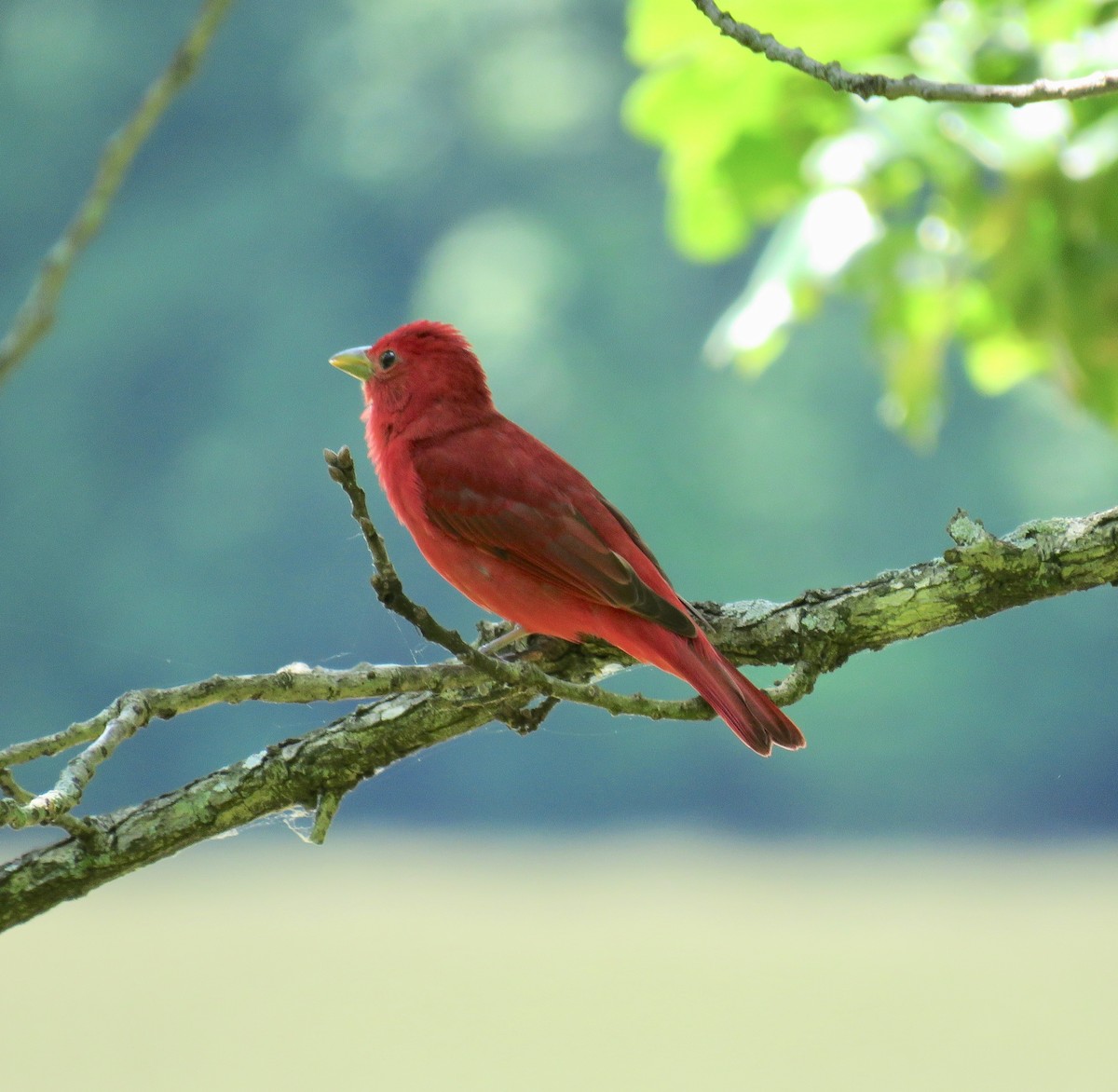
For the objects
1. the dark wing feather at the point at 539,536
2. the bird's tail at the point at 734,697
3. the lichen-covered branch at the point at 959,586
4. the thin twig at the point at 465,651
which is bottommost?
the thin twig at the point at 465,651

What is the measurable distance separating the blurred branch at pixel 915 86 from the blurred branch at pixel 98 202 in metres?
0.60

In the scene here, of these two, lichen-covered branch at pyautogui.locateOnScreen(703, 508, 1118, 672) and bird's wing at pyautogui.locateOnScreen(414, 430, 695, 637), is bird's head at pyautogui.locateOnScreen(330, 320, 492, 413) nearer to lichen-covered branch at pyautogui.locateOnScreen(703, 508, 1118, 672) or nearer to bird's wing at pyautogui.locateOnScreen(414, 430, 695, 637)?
bird's wing at pyautogui.locateOnScreen(414, 430, 695, 637)

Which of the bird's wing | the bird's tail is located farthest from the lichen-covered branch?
the bird's wing

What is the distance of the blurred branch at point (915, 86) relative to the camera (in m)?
1.48

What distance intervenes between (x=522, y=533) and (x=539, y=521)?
4 cm

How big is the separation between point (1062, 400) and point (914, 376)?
262 millimetres

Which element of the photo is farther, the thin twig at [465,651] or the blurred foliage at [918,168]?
the blurred foliage at [918,168]

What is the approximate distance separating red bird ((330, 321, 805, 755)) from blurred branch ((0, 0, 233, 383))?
83cm

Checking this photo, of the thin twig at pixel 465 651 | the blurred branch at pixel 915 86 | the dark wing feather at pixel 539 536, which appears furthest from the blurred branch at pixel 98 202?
the dark wing feather at pixel 539 536

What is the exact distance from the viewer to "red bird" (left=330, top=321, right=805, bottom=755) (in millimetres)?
2033

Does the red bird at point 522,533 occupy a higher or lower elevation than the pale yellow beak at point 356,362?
lower

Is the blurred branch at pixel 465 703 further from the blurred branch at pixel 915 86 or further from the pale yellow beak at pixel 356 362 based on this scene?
the pale yellow beak at pixel 356 362

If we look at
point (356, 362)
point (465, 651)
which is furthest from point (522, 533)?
point (465, 651)

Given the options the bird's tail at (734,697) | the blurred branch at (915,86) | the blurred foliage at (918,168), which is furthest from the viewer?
the blurred foliage at (918,168)
